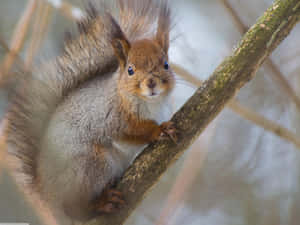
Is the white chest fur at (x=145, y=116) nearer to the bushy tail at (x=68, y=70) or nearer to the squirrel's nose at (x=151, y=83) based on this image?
the squirrel's nose at (x=151, y=83)

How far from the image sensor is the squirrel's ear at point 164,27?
7.10 ft

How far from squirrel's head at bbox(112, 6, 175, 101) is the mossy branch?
204 millimetres

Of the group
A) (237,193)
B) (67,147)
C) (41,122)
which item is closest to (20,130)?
(41,122)

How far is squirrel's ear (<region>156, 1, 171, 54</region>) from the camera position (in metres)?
2.16

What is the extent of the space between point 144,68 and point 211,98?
41cm

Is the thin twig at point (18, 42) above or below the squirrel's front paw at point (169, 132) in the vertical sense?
above

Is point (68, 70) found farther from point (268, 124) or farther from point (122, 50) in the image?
point (268, 124)

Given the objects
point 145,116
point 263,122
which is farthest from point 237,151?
point 145,116

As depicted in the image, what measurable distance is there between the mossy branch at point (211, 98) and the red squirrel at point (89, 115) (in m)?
0.06

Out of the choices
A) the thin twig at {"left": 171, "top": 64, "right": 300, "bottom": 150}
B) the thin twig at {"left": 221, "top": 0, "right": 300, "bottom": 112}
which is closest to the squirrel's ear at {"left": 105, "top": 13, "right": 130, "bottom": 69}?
the thin twig at {"left": 171, "top": 64, "right": 300, "bottom": 150}

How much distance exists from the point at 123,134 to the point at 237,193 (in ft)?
6.63

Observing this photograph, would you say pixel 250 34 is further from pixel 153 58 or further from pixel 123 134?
pixel 123 134

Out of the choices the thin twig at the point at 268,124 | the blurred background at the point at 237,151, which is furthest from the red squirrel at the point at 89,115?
the blurred background at the point at 237,151

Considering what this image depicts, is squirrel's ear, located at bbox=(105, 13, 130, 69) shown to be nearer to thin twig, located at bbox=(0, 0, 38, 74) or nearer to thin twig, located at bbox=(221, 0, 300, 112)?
thin twig, located at bbox=(0, 0, 38, 74)
